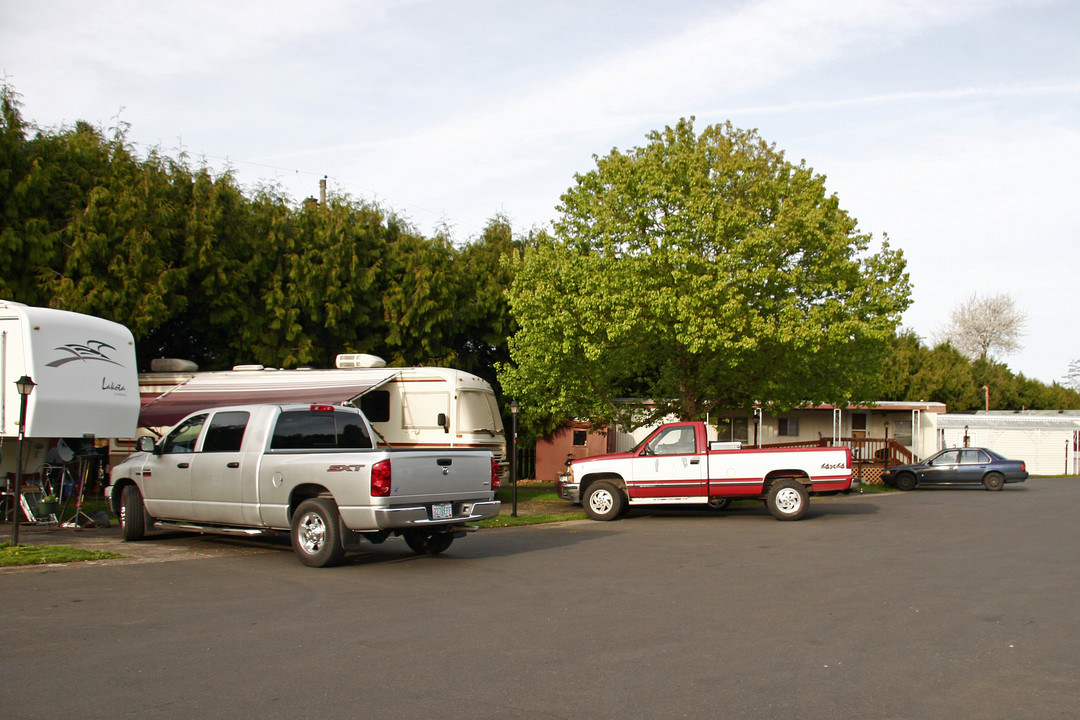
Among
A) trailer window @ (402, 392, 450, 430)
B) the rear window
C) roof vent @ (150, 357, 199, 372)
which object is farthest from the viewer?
roof vent @ (150, 357, 199, 372)

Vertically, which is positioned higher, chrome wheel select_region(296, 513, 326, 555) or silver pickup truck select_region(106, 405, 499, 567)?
silver pickup truck select_region(106, 405, 499, 567)

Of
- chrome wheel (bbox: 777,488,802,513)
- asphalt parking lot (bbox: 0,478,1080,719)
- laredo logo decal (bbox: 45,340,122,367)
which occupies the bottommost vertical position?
asphalt parking lot (bbox: 0,478,1080,719)

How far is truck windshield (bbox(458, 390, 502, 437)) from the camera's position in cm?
2011

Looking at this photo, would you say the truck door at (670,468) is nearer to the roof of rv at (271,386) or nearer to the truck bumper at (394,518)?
the roof of rv at (271,386)

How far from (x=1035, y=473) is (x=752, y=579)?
3946cm

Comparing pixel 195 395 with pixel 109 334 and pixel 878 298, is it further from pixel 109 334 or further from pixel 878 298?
pixel 878 298

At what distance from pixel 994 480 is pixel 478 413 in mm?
19372

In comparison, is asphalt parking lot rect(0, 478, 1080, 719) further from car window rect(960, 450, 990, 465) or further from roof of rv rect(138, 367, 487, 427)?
car window rect(960, 450, 990, 465)

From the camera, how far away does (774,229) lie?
2142 cm

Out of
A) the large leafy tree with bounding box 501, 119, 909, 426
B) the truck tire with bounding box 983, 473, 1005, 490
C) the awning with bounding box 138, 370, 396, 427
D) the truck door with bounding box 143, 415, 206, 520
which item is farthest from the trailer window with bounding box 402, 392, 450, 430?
the truck tire with bounding box 983, 473, 1005, 490

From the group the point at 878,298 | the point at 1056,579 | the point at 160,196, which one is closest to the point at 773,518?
the point at 878,298

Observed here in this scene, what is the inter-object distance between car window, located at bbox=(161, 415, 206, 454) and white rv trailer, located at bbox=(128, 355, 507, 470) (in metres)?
6.47

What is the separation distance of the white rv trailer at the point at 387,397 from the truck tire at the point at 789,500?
6.09 m

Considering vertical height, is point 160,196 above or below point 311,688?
above
